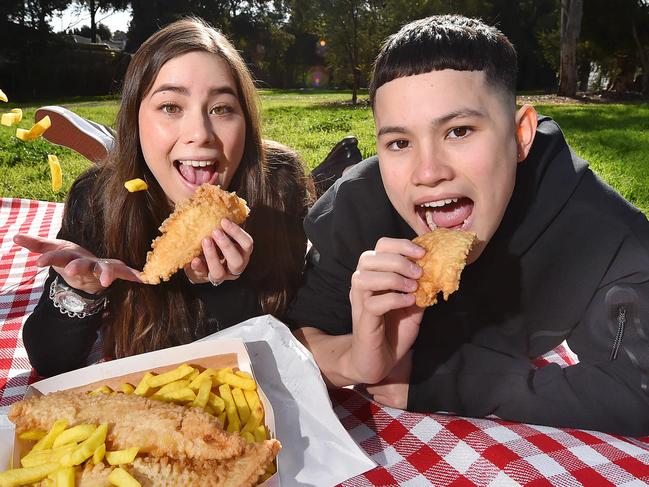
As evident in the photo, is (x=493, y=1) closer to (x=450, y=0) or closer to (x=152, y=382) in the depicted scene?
(x=450, y=0)

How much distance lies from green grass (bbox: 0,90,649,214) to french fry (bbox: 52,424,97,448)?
2.84 meters

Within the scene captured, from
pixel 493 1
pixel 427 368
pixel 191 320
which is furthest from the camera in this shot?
pixel 493 1

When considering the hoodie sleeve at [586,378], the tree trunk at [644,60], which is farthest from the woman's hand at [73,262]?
the tree trunk at [644,60]

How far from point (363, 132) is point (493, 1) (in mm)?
15809

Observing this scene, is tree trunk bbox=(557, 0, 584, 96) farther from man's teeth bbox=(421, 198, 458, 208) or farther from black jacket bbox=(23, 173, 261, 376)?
man's teeth bbox=(421, 198, 458, 208)

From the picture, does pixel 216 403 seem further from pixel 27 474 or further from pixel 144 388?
pixel 27 474

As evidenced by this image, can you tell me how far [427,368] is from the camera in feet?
6.16

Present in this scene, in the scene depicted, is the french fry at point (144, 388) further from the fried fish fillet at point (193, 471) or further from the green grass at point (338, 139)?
the green grass at point (338, 139)

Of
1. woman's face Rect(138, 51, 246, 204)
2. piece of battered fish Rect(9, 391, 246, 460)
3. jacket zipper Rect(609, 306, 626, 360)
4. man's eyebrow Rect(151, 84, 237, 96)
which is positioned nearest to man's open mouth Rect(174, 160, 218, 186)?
woman's face Rect(138, 51, 246, 204)

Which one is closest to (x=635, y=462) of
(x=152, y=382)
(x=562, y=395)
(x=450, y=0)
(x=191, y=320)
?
(x=562, y=395)

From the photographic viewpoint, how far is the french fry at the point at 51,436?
1285 millimetres

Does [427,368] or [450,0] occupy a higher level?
[450,0]

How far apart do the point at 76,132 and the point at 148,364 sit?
9.53ft

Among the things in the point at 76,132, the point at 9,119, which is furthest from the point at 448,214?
the point at 76,132
